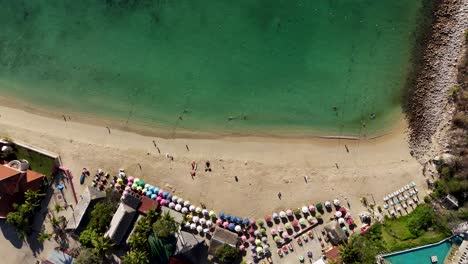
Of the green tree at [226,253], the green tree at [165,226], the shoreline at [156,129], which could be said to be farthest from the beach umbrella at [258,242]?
the shoreline at [156,129]

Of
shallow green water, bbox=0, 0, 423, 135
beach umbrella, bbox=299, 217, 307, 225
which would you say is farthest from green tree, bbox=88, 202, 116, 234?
beach umbrella, bbox=299, 217, 307, 225

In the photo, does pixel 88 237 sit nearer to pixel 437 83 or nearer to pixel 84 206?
pixel 84 206

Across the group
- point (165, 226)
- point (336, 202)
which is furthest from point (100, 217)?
point (336, 202)

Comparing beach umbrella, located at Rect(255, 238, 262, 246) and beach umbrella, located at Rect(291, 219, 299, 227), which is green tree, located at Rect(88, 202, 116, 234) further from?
beach umbrella, located at Rect(291, 219, 299, 227)

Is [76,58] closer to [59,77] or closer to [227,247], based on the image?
[59,77]

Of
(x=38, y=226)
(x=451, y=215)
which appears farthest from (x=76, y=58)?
(x=451, y=215)

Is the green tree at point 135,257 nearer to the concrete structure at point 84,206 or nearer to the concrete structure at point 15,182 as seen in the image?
the concrete structure at point 84,206
